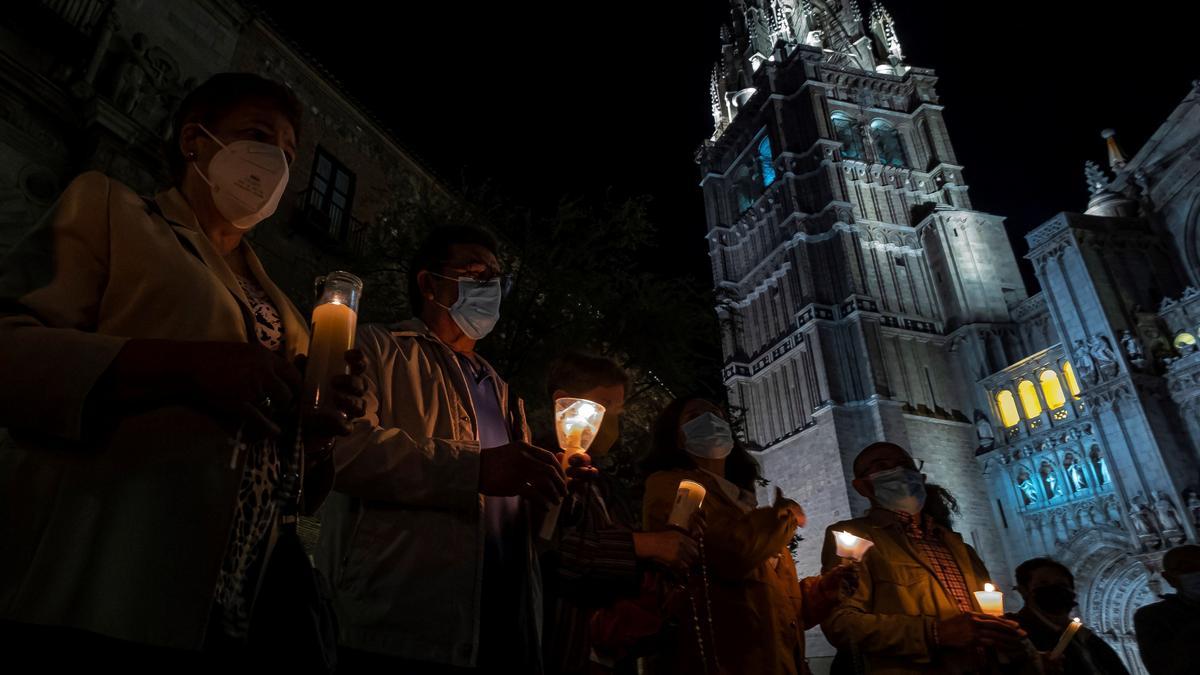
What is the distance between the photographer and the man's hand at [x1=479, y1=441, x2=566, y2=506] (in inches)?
77.4

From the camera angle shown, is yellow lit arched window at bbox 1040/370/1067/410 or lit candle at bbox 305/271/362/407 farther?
yellow lit arched window at bbox 1040/370/1067/410

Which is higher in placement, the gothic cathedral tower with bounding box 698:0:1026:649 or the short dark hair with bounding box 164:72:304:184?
the gothic cathedral tower with bounding box 698:0:1026:649

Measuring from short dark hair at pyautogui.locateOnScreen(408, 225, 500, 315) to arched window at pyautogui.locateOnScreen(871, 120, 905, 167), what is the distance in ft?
140

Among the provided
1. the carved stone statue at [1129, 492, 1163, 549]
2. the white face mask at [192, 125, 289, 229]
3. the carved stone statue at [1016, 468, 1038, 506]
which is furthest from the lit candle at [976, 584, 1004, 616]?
the carved stone statue at [1016, 468, 1038, 506]

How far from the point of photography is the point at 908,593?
12.6 ft

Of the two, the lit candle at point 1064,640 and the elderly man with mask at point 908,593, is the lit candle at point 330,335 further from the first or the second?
the lit candle at point 1064,640

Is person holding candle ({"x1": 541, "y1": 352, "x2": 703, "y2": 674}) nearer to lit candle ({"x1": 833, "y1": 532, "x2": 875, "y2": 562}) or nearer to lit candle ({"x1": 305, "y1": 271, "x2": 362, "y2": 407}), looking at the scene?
lit candle ({"x1": 833, "y1": 532, "x2": 875, "y2": 562})

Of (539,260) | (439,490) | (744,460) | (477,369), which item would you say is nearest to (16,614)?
(439,490)

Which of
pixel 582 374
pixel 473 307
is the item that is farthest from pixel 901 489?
pixel 473 307

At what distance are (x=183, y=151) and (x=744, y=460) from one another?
11.1 feet

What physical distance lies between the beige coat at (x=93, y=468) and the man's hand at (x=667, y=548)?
150cm

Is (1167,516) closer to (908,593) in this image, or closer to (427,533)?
(908,593)

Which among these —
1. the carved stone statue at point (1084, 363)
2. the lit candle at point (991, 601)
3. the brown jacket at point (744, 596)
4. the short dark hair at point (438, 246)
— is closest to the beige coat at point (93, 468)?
the short dark hair at point (438, 246)

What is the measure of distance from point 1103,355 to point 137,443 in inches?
1034
